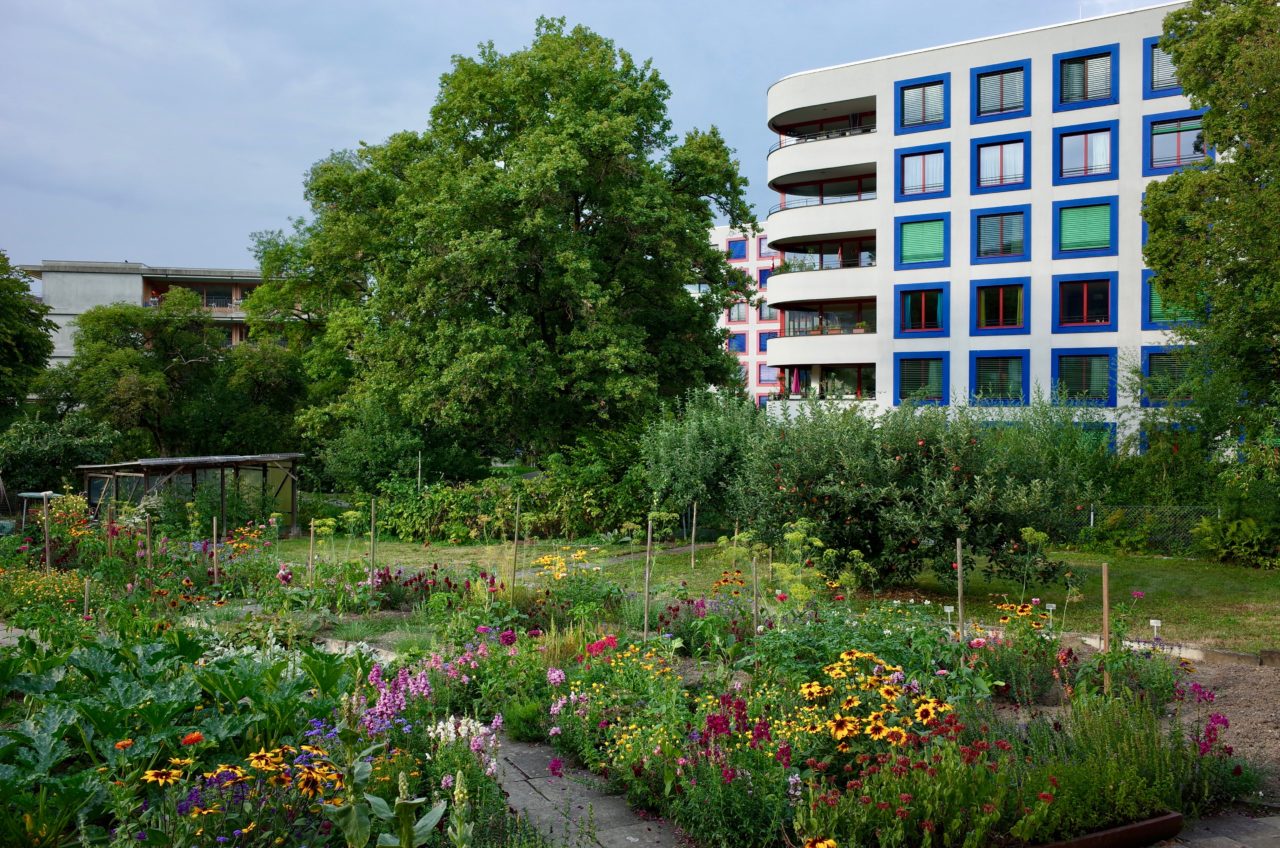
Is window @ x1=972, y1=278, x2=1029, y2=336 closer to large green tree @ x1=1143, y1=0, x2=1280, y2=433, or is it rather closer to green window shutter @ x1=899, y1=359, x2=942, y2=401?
green window shutter @ x1=899, y1=359, x2=942, y2=401

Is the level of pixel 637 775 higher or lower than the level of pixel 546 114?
lower

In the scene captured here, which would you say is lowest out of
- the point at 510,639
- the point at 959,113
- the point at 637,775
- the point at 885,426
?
the point at 637,775

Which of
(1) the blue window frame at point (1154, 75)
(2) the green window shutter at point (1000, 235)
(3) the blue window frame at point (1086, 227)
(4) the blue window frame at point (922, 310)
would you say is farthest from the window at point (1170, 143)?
(4) the blue window frame at point (922, 310)

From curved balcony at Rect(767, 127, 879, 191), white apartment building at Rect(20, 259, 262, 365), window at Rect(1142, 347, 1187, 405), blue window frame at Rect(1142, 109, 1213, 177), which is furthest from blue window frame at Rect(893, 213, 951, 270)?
white apartment building at Rect(20, 259, 262, 365)

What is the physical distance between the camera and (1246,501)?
56.7ft

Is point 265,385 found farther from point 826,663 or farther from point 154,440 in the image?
point 826,663

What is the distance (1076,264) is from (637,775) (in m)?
30.6

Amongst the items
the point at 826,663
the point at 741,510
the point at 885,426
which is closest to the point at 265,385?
the point at 741,510

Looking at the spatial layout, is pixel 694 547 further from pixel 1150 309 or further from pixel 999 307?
pixel 1150 309

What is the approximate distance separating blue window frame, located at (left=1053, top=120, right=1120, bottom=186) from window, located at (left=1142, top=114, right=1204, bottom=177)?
0.93m

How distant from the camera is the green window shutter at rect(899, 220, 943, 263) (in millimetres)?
33781

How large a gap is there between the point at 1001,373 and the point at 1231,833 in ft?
96.1

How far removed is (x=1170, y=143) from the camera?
30.4 metres

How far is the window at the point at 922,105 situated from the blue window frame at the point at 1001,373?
27.0 feet
